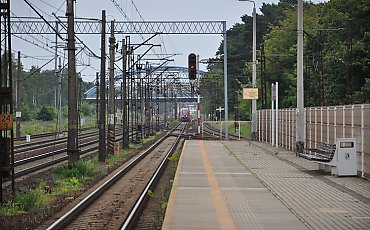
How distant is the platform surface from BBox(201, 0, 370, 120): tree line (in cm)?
1968

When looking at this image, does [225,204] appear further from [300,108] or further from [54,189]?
[300,108]

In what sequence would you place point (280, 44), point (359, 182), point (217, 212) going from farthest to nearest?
point (280, 44)
point (359, 182)
point (217, 212)

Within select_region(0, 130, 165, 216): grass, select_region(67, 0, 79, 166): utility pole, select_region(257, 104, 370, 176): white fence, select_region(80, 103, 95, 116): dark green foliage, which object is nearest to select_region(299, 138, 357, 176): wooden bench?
select_region(257, 104, 370, 176): white fence

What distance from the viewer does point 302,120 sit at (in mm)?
29094

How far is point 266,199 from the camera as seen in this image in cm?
1503

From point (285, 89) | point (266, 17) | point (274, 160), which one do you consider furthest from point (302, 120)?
point (266, 17)

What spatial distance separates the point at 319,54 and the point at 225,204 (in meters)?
31.1

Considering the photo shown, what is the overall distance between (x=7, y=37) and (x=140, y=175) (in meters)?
11.9

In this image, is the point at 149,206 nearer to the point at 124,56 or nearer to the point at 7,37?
the point at 7,37

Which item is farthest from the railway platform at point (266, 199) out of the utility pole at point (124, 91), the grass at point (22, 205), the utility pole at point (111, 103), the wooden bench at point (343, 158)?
the utility pole at point (124, 91)

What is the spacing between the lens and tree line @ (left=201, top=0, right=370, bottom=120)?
4496cm

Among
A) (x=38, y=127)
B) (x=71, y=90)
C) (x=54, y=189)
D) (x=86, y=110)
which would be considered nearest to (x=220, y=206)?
(x=54, y=189)

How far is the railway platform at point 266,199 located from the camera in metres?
11.8

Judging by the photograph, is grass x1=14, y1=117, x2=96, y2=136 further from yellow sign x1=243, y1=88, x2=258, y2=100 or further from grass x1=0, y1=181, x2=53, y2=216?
grass x1=0, y1=181, x2=53, y2=216
